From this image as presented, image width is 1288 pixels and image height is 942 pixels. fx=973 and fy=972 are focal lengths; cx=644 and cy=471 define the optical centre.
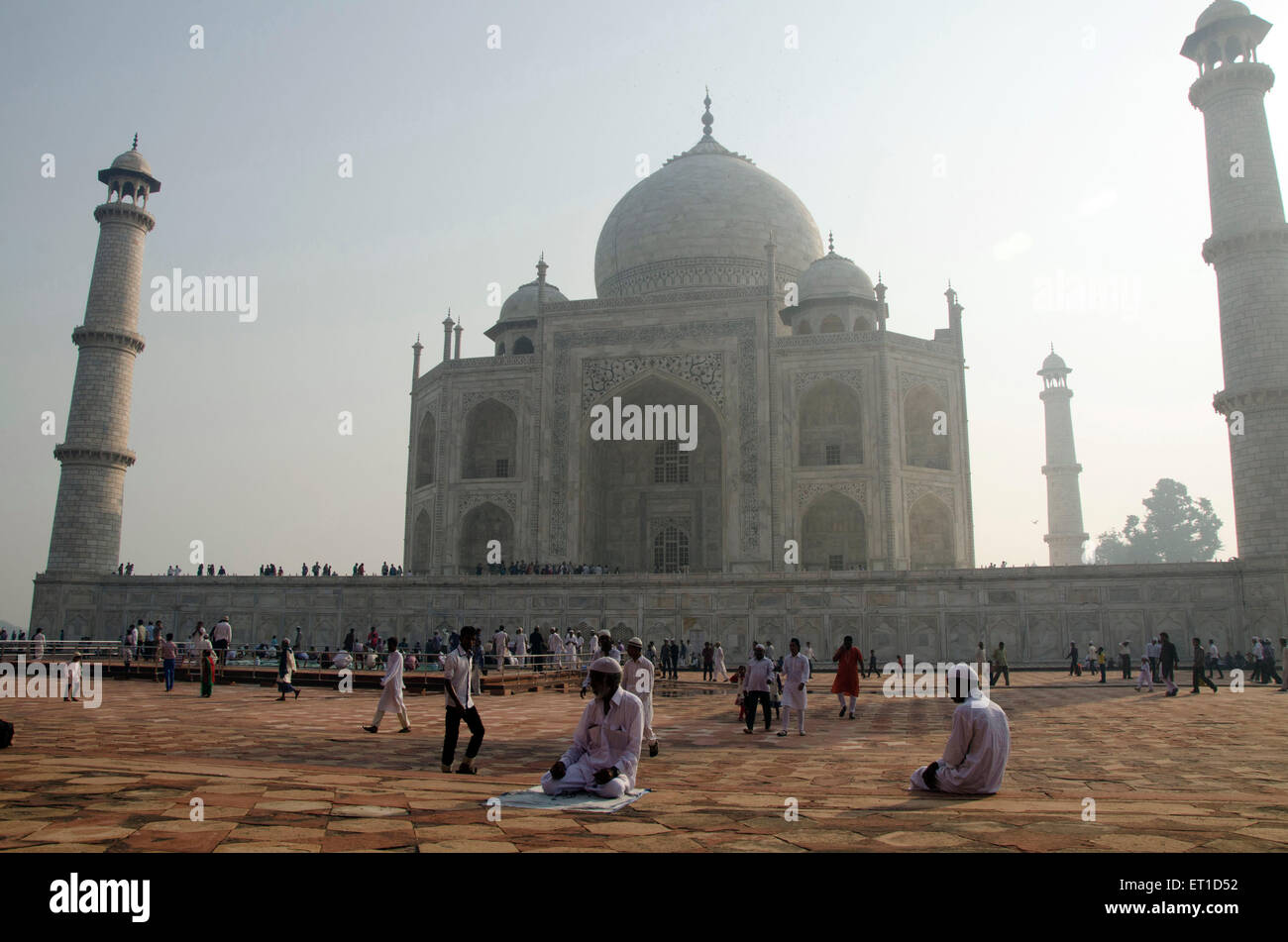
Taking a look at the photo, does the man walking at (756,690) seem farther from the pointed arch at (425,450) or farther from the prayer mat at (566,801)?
the pointed arch at (425,450)

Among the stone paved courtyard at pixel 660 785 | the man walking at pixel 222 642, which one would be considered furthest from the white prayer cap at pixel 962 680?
the man walking at pixel 222 642

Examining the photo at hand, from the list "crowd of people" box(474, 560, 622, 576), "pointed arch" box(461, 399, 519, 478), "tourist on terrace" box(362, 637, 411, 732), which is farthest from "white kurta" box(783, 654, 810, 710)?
"pointed arch" box(461, 399, 519, 478)

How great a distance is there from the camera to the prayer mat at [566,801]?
4.32 m

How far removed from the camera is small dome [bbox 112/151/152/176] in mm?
27156

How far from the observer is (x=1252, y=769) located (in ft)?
21.0

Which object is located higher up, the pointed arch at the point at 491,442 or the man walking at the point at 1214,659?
the pointed arch at the point at 491,442

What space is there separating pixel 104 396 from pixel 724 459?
16.7m

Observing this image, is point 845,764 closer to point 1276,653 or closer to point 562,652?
point 562,652

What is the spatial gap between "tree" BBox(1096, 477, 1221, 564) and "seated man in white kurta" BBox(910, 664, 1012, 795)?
2473 inches

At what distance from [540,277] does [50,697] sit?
19603mm

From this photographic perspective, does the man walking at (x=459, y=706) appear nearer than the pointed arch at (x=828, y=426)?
Yes

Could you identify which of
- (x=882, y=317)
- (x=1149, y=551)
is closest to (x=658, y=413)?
(x=882, y=317)

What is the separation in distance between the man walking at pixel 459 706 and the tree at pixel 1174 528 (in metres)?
63.0
